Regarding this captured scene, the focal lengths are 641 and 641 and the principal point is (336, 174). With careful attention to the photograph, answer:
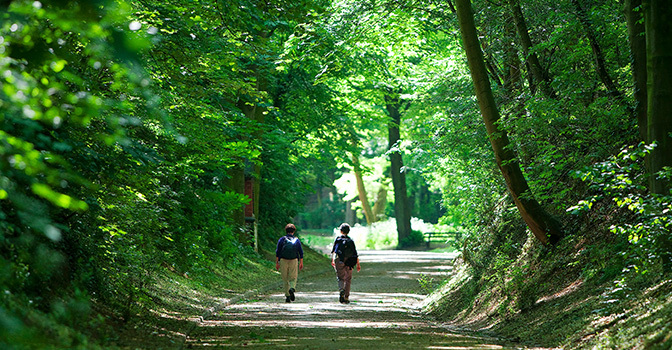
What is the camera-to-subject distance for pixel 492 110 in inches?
455

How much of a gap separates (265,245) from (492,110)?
61.2 ft

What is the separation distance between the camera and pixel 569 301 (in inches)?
378

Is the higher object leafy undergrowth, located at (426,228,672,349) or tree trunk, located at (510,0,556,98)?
tree trunk, located at (510,0,556,98)

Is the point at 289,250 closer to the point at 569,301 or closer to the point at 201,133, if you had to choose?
the point at 201,133

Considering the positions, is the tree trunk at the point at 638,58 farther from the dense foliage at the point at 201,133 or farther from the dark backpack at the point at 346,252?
the dark backpack at the point at 346,252

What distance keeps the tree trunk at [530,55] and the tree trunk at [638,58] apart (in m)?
2.40

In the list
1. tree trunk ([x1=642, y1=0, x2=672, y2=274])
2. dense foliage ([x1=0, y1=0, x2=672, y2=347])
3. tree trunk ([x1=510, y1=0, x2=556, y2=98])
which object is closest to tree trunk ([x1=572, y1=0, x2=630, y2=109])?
dense foliage ([x1=0, y1=0, x2=672, y2=347])

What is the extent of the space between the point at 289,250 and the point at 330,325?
4.79 meters

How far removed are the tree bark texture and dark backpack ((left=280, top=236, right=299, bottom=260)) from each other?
357 inches

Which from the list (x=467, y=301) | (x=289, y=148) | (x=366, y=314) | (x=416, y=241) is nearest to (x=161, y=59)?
(x=366, y=314)

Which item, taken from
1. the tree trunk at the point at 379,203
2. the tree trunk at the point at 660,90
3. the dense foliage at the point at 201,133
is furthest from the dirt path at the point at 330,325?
the tree trunk at the point at 379,203

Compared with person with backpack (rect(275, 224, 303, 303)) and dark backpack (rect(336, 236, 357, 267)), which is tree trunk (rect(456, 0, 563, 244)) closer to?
dark backpack (rect(336, 236, 357, 267))

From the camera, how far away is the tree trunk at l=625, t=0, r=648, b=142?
29.8 feet

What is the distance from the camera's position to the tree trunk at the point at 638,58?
9.09 metres
